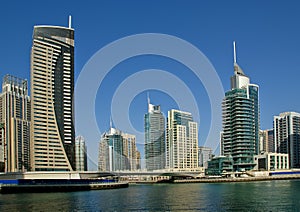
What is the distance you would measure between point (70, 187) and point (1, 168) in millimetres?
47729

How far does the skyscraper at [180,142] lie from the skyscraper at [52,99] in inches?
1923

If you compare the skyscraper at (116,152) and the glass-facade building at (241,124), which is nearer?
the glass-facade building at (241,124)

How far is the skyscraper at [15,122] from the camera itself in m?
142

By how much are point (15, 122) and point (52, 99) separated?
2659 centimetres

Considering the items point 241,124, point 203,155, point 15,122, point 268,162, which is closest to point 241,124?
point 241,124

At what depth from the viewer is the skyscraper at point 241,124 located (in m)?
140

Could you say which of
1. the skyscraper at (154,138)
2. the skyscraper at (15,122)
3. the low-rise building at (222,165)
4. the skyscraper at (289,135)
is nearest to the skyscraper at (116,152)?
the skyscraper at (154,138)

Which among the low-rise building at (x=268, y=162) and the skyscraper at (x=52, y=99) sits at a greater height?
the skyscraper at (x=52, y=99)

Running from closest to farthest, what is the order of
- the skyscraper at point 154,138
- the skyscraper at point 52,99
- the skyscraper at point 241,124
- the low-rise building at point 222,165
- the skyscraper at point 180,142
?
1. the skyscraper at point 52,99
2. the skyscraper at point 241,124
3. the low-rise building at point 222,165
4. the skyscraper at point 180,142
5. the skyscraper at point 154,138

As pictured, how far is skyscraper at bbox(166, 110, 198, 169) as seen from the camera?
555 feet

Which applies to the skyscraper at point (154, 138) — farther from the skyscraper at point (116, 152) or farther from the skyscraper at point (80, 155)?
the skyscraper at point (80, 155)

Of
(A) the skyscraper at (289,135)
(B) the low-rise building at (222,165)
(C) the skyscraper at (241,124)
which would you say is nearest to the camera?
(C) the skyscraper at (241,124)

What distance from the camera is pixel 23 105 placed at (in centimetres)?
15075

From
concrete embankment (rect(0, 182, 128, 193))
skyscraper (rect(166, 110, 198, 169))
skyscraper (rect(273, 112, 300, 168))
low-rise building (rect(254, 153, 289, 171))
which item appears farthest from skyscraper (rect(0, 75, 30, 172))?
skyscraper (rect(273, 112, 300, 168))
